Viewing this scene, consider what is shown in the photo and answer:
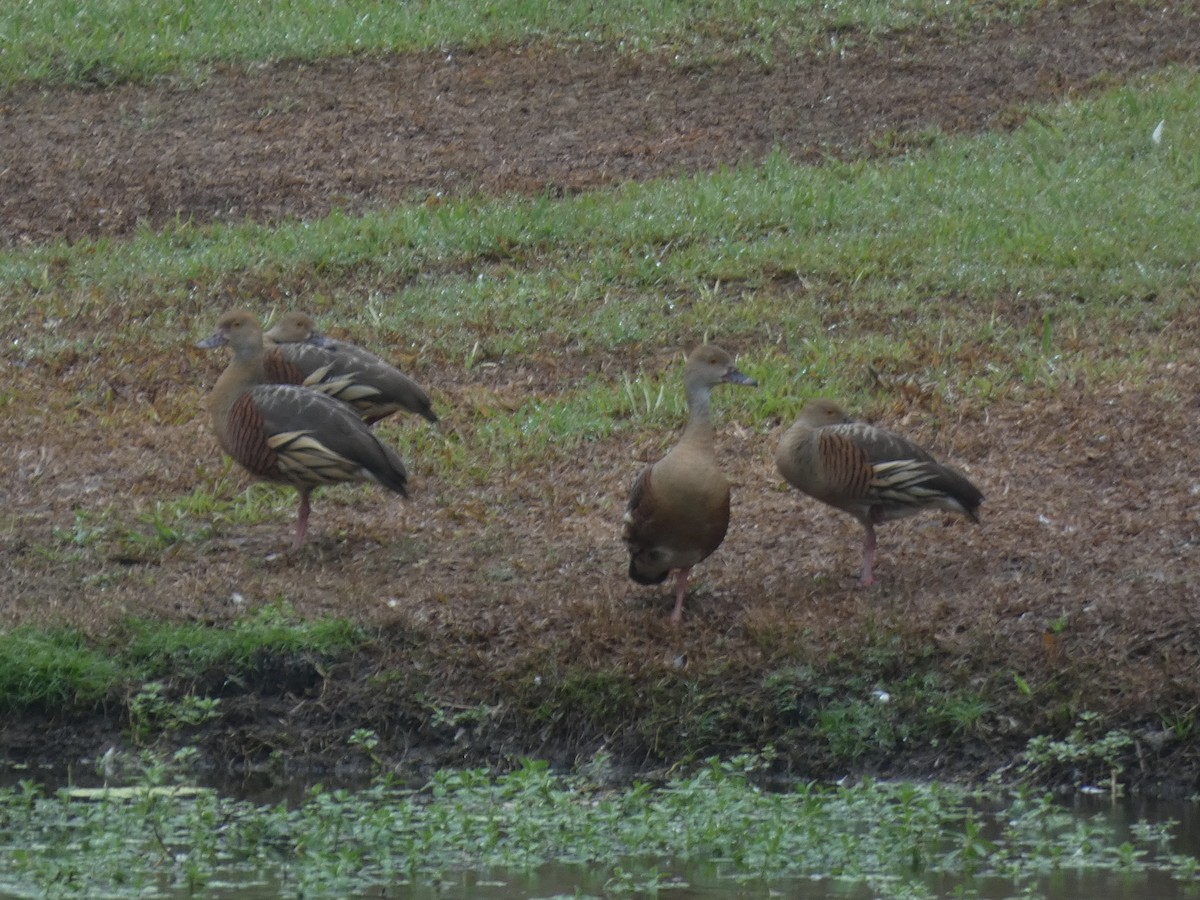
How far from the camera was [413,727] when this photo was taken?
7.54 m

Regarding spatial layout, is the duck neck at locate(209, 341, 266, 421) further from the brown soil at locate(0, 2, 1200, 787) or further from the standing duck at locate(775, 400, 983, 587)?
the standing duck at locate(775, 400, 983, 587)

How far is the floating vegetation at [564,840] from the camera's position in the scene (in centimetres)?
564

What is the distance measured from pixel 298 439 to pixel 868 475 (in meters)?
2.60

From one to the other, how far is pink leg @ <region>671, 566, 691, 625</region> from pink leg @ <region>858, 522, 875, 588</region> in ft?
2.60

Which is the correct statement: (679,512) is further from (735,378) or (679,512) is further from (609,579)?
(735,378)

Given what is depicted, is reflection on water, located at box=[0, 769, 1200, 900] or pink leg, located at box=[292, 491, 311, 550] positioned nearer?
reflection on water, located at box=[0, 769, 1200, 900]

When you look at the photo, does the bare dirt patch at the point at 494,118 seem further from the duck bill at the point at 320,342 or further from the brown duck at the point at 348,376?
the brown duck at the point at 348,376

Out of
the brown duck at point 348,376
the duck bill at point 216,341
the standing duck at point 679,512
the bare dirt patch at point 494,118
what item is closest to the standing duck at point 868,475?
the standing duck at point 679,512

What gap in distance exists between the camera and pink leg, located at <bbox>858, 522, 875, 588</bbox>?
8289 mm

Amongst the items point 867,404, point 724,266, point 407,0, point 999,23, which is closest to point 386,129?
point 407,0

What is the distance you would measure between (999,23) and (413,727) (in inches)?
528

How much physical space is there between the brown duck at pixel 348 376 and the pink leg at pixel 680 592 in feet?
7.03

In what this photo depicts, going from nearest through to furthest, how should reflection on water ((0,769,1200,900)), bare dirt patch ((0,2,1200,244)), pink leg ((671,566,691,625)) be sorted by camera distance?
reflection on water ((0,769,1200,900)) < pink leg ((671,566,691,625)) < bare dirt patch ((0,2,1200,244))

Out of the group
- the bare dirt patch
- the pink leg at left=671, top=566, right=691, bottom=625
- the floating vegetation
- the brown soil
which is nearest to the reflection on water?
the floating vegetation
